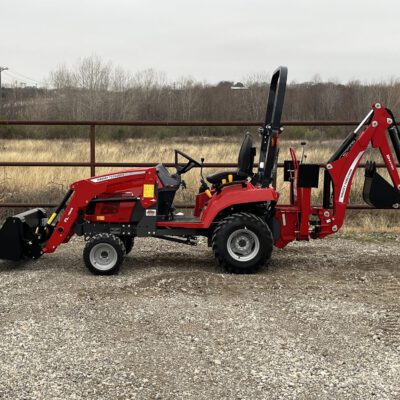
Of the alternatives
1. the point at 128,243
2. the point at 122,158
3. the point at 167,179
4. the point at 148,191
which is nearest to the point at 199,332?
the point at 148,191

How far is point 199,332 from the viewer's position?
4281 mm

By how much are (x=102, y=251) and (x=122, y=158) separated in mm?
5915

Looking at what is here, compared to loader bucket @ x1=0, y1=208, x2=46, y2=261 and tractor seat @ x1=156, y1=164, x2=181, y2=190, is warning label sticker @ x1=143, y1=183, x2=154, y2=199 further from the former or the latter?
loader bucket @ x1=0, y1=208, x2=46, y2=261

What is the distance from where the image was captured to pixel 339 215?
6203mm

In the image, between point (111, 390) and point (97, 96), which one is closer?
point (111, 390)

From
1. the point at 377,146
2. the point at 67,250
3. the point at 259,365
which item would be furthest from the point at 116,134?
the point at 259,365

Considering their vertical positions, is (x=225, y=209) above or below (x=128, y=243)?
above

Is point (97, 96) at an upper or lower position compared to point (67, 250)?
upper

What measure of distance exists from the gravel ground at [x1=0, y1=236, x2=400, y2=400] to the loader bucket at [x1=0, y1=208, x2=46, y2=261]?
0.62 feet

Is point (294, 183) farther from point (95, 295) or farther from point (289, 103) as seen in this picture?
point (289, 103)

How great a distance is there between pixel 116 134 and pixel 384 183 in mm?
7325

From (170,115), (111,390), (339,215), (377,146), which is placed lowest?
(111,390)

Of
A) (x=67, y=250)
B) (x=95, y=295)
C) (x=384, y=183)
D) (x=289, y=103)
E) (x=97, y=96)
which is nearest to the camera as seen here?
(x=95, y=295)

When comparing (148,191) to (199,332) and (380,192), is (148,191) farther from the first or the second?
(380,192)
